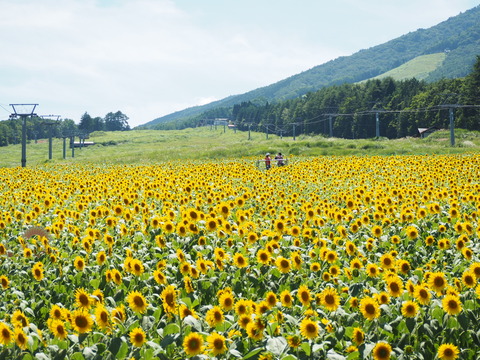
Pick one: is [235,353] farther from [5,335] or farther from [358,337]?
[5,335]

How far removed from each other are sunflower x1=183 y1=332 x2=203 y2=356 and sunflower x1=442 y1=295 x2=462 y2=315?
2212mm

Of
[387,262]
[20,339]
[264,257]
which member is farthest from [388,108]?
[20,339]

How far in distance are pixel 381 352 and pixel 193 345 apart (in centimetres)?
140

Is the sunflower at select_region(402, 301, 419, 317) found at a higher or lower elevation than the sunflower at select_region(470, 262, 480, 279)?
lower

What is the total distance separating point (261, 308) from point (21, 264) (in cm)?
432

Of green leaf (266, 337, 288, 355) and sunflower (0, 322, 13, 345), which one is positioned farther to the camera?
green leaf (266, 337, 288, 355)

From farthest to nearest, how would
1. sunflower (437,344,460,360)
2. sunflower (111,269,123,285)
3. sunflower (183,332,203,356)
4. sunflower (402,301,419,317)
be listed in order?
1. sunflower (111,269,123,285)
2. sunflower (402,301,419,317)
3. sunflower (437,344,460,360)
4. sunflower (183,332,203,356)

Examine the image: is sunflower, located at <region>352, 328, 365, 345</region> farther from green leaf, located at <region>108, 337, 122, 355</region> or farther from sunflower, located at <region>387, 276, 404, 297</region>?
green leaf, located at <region>108, 337, 122, 355</region>

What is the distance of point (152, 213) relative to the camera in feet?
34.0

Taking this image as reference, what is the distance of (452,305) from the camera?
4184 millimetres

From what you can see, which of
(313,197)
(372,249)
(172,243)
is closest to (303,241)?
(372,249)

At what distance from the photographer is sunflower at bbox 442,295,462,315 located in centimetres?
417

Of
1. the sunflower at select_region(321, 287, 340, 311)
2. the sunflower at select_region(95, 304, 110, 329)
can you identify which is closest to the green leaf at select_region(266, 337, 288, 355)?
the sunflower at select_region(321, 287, 340, 311)

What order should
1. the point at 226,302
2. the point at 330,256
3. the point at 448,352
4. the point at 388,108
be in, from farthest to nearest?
the point at 388,108, the point at 330,256, the point at 226,302, the point at 448,352
